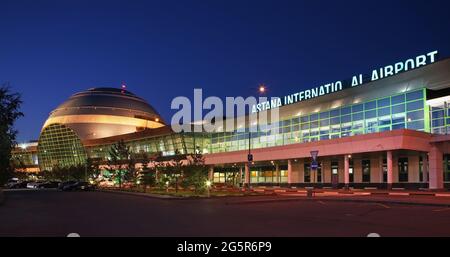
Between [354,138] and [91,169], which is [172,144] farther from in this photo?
[354,138]

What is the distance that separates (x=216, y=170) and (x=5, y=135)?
68.5 metres

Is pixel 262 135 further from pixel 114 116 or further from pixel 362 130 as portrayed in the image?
pixel 114 116

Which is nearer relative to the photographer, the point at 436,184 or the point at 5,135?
the point at 5,135

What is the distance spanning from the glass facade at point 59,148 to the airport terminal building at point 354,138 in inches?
1822

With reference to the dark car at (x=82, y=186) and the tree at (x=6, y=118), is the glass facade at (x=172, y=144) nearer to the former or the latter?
the dark car at (x=82, y=186)

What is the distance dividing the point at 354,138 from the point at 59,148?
120160 mm

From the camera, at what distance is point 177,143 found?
3942 inches

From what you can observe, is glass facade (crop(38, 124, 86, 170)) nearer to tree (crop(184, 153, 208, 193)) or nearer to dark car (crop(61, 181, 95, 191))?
dark car (crop(61, 181, 95, 191))

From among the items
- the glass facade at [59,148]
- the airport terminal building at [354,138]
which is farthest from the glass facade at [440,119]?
the glass facade at [59,148]

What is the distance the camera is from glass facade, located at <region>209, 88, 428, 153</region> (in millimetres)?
54562

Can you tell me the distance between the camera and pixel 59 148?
153m

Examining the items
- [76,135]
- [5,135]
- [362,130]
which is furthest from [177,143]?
[5,135]

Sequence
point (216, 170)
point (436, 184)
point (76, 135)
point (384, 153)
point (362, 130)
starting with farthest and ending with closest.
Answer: point (76, 135) → point (216, 170) → point (362, 130) → point (384, 153) → point (436, 184)

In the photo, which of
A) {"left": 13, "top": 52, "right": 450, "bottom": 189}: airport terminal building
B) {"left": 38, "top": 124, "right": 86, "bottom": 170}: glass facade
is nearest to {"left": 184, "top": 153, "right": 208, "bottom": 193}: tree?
{"left": 13, "top": 52, "right": 450, "bottom": 189}: airport terminal building
